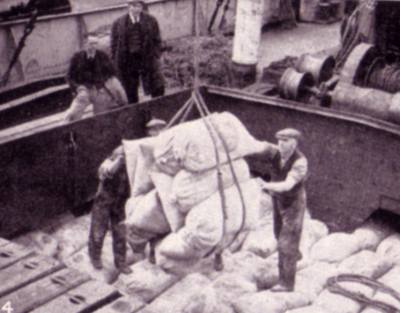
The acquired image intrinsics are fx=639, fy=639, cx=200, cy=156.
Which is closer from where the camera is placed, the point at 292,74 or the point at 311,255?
the point at 311,255

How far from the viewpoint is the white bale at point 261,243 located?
5996 millimetres

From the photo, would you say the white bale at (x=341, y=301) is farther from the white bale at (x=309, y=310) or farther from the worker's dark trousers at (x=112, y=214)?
the worker's dark trousers at (x=112, y=214)

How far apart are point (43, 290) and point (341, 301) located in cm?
273

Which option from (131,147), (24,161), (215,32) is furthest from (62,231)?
(215,32)

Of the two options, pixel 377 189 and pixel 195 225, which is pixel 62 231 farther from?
pixel 377 189

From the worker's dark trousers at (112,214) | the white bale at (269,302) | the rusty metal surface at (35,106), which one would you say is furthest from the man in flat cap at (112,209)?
the rusty metal surface at (35,106)

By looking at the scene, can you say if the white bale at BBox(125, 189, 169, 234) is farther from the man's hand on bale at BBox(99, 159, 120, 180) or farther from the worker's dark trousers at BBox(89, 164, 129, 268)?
the man's hand on bale at BBox(99, 159, 120, 180)

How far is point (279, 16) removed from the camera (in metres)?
16.2

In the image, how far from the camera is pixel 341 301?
5098mm

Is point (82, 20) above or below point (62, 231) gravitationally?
above

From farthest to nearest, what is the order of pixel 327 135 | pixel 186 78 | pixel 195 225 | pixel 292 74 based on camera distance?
pixel 186 78 → pixel 292 74 → pixel 327 135 → pixel 195 225

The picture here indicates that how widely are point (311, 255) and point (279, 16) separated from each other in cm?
1122

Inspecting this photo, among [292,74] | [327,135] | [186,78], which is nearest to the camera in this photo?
[327,135]

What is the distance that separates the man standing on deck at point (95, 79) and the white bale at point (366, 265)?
3341mm
